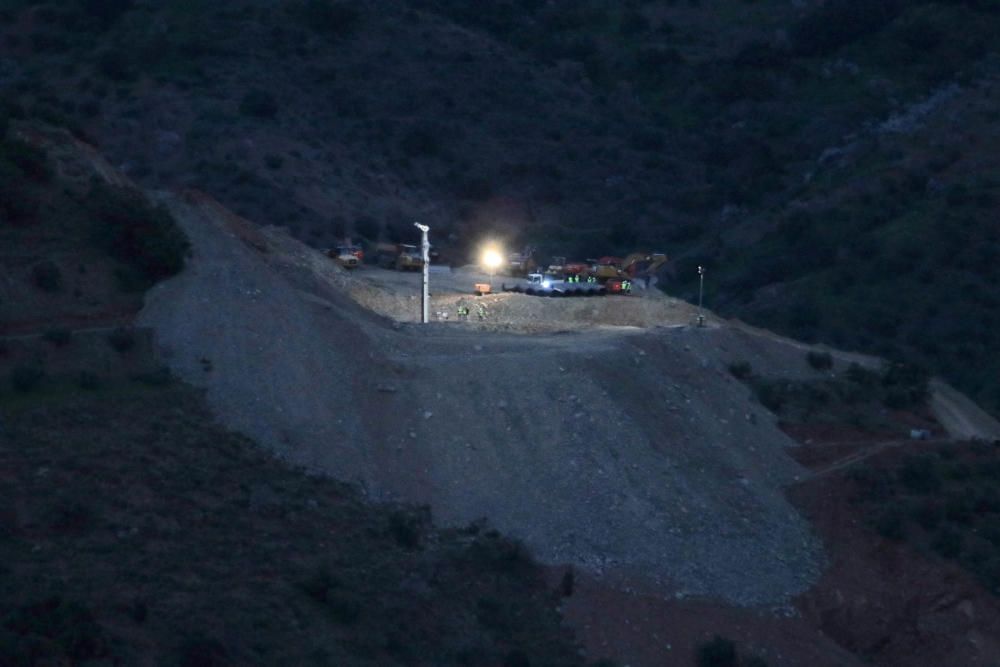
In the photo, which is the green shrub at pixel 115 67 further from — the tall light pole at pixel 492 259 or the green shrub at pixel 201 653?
the green shrub at pixel 201 653

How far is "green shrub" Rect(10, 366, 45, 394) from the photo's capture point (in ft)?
95.8

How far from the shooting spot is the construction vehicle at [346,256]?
5269 cm

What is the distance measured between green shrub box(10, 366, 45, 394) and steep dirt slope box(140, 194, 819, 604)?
2700 millimetres

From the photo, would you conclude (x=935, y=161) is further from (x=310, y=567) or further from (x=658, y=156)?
(x=310, y=567)

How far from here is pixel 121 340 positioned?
102 ft

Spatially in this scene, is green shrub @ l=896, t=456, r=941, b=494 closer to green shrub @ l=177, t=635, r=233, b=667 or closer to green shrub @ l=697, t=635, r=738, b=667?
green shrub @ l=697, t=635, r=738, b=667

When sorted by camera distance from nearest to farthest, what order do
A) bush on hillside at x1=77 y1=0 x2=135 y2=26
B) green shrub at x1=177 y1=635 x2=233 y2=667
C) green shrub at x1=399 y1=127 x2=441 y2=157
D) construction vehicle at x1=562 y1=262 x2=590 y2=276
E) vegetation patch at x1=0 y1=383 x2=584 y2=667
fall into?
green shrub at x1=177 y1=635 x2=233 y2=667 → vegetation patch at x1=0 y1=383 x2=584 y2=667 → construction vehicle at x1=562 y1=262 x2=590 y2=276 → green shrub at x1=399 y1=127 x2=441 y2=157 → bush on hillside at x1=77 y1=0 x2=135 y2=26

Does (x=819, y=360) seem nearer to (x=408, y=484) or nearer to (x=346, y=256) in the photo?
(x=408, y=484)

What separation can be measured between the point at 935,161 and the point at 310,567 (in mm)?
51139

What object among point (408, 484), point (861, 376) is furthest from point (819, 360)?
point (408, 484)

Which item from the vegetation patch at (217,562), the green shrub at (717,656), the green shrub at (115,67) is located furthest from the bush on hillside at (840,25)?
the green shrub at (717,656)

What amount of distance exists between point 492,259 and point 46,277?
29.4m

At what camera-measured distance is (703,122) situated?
280ft

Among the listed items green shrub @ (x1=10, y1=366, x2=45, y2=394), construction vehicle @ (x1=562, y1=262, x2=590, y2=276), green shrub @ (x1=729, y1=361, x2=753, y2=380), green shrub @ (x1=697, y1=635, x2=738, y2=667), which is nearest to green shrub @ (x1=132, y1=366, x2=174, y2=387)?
green shrub @ (x1=10, y1=366, x2=45, y2=394)
